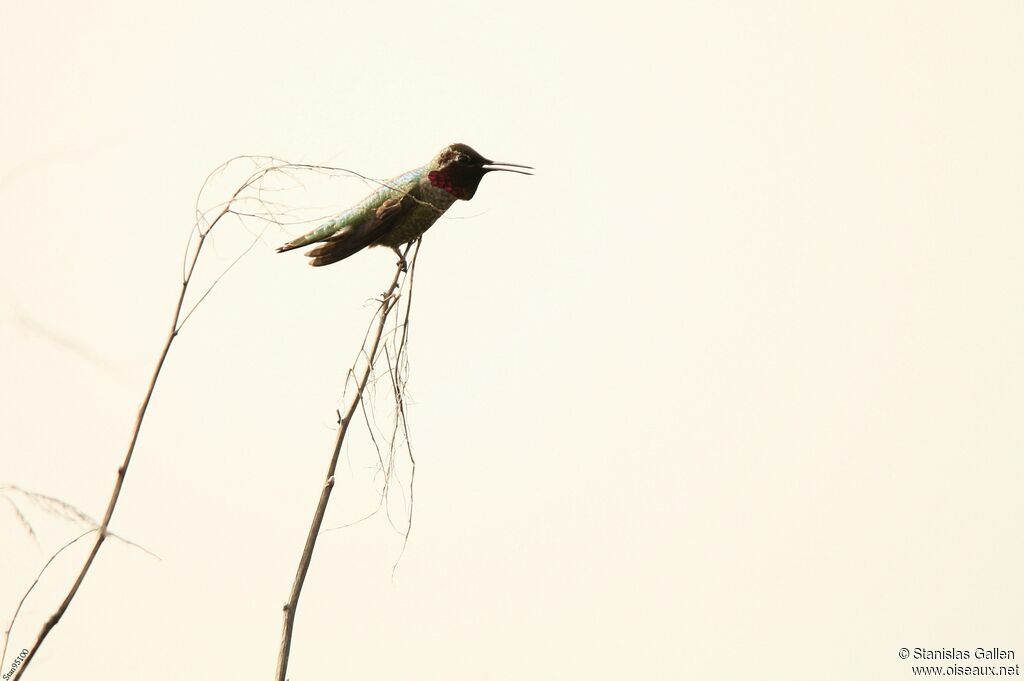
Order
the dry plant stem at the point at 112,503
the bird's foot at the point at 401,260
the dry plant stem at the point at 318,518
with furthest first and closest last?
the bird's foot at the point at 401,260 → the dry plant stem at the point at 318,518 → the dry plant stem at the point at 112,503

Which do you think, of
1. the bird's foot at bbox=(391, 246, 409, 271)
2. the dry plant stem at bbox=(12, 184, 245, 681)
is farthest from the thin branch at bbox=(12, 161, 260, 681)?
the bird's foot at bbox=(391, 246, 409, 271)

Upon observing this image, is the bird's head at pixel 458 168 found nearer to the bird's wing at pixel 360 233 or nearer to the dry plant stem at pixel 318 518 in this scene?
the bird's wing at pixel 360 233

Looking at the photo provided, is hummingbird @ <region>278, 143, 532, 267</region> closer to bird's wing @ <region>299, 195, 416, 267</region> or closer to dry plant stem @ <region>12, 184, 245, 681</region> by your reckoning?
bird's wing @ <region>299, 195, 416, 267</region>

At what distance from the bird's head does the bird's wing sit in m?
0.08

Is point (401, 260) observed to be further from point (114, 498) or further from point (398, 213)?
point (114, 498)

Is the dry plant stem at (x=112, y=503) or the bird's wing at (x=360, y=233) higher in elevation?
the bird's wing at (x=360, y=233)

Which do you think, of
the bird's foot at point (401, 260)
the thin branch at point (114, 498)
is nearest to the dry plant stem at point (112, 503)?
the thin branch at point (114, 498)

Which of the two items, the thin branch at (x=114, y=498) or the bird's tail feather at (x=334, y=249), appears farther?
the bird's tail feather at (x=334, y=249)

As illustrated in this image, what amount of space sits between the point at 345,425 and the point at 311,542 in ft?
0.64

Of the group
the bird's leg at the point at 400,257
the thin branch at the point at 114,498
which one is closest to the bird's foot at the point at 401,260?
the bird's leg at the point at 400,257

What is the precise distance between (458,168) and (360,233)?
230mm

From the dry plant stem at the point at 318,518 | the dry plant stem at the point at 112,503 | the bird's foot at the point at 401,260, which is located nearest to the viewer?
the dry plant stem at the point at 112,503

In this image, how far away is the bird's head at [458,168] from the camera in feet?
6.42

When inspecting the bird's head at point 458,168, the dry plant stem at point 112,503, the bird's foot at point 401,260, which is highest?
the bird's head at point 458,168
